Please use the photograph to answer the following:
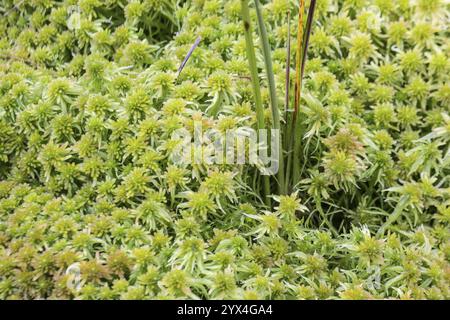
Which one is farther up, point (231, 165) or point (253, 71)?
point (253, 71)

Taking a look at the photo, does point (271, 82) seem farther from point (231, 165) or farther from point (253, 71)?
point (231, 165)

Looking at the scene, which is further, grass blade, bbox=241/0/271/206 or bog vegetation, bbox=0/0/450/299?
bog vegetation, bbox=0/0/450/299

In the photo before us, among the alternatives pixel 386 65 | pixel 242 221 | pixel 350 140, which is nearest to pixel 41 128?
pixel 242 221

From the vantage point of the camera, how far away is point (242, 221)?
1628 mm

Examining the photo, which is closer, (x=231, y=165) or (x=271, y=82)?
(x=271, y=82)

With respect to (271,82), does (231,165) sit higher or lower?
lower

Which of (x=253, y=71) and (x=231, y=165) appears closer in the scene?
(x=253, y=71)

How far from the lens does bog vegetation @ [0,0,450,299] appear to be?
Answer: 4.94ft

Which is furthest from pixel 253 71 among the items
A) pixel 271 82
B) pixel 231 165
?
pixel 231 165

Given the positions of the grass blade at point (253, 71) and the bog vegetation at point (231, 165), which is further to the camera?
the bog vegetation at point (231, 165)

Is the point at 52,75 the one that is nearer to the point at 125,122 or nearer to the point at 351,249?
the point at 125,122

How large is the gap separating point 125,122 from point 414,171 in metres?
0.89

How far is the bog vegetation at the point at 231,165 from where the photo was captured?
151cm

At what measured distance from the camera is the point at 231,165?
1.67 m
